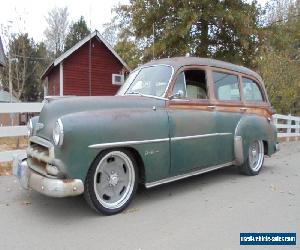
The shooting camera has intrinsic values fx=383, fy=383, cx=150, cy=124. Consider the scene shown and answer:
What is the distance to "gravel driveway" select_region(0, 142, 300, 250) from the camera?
159 inches

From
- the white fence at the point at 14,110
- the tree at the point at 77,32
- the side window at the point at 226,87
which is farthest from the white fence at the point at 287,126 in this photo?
the tree at the point at 77,32

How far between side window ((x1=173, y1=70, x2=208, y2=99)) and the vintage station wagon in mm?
16

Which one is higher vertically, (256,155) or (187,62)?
(187,62)

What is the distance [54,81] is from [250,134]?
19.7m

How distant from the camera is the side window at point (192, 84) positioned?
5924mm

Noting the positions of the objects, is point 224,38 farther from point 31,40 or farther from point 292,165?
point 31,40

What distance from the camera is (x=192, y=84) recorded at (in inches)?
245

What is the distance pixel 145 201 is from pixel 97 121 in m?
1.54

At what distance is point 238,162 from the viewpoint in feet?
22.8

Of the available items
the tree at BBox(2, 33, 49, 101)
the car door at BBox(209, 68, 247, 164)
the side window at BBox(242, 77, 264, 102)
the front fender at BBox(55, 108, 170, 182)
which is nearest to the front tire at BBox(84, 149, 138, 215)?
the front fender at BBox(55, 108, 170, 182)

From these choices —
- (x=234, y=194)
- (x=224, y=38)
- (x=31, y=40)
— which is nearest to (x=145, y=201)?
(x=234, y=194)

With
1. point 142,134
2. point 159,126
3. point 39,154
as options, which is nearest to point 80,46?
point 159,126

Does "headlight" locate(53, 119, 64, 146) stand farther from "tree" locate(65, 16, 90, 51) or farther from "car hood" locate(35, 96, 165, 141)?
"tree" locate(65, 16, 90, 51)

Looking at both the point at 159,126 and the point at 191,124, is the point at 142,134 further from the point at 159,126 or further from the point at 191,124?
the point at 191,124
